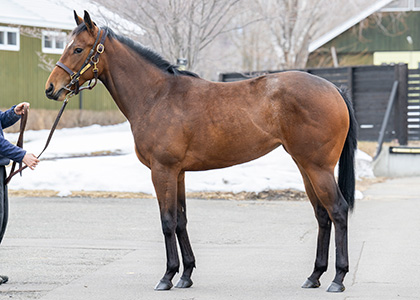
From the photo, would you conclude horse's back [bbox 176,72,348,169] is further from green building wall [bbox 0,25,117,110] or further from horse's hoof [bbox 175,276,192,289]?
green building wall [bbox 0,25,117,110]

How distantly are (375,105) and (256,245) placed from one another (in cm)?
1202

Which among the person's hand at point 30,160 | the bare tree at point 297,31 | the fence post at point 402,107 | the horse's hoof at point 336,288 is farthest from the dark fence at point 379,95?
the horse's hoof at point 336,288

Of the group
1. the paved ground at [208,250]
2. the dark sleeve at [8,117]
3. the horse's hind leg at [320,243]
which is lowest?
the paved ground at [208,250]

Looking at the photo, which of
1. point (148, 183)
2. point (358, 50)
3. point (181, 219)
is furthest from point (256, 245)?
point (358, 50)

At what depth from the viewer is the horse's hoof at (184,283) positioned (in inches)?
269

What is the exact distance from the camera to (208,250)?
8.83 m

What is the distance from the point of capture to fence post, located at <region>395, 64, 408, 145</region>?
19656mm

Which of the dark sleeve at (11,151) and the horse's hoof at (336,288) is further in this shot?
the dark sleeve at (11,151)

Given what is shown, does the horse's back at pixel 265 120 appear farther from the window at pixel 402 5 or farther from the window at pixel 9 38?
the window at pixel 402 5

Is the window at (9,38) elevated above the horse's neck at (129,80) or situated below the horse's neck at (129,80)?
above

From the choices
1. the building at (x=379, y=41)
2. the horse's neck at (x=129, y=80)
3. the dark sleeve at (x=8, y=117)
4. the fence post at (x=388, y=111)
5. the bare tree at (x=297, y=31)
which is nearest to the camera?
the horse's neck at (x=129, y=80)

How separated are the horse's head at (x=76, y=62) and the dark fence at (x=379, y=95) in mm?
13027

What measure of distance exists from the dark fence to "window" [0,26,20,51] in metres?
14.5

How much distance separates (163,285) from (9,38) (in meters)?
27.3
